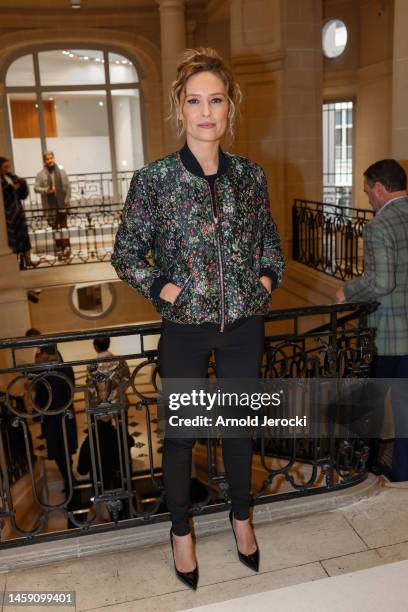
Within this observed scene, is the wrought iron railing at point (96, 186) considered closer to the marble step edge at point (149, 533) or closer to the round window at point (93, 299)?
the round window at point (93, 299)

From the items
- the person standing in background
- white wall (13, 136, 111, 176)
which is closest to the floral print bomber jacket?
the person standing in background

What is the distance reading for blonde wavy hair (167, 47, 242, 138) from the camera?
2.10m

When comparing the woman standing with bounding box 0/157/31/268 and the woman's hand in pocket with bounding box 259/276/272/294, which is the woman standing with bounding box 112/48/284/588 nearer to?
the woman's hand in pocket with bounding box 259/276/272/294

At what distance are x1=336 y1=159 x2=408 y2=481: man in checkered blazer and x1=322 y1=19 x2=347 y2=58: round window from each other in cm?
1102

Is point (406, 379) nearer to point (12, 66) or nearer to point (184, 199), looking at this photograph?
point (184, 199)

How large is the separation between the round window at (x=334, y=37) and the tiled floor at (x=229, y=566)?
40.7ft

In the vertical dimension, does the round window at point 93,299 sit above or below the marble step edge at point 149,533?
below

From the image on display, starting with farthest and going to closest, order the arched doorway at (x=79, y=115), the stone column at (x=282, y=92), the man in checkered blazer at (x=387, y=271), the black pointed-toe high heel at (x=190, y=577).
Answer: the arched doorway at (x=79, y=115)
the stone column at (x=282, y=92)
the man in checkered blazer at (x=387, y=271)
the black pointed-toe high heel at (x=190, y=577)

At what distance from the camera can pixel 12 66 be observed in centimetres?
1453

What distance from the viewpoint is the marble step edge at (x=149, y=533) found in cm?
267

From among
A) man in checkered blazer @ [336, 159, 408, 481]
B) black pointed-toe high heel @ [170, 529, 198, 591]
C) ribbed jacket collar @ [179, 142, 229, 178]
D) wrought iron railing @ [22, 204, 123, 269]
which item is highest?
ribbed jacket collar @ [179, 142, 229, 178]

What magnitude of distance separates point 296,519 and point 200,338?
1205 millimetres

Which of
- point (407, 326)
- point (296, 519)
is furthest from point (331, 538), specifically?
point (407, 326)

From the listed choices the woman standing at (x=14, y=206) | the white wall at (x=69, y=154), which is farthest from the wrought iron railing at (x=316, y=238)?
the white wall at (x=69, y=154)
